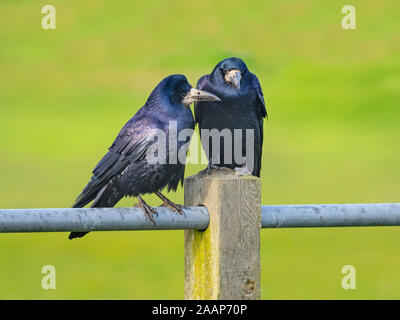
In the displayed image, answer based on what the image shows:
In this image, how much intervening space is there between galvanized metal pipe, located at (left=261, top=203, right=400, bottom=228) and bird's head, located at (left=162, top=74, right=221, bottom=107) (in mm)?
1098

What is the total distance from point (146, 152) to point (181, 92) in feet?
1.29

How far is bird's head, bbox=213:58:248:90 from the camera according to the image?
454cm

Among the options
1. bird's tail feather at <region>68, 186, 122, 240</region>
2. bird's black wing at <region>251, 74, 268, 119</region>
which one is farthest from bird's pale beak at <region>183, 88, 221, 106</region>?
bird's black wing at <region>251, 74, 268, 119</region>

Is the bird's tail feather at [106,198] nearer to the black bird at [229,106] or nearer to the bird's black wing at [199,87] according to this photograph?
the black bird at [229,106]

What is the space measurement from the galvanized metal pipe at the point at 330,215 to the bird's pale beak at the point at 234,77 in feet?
6.07

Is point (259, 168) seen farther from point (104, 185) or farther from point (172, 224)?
point (172, 224)

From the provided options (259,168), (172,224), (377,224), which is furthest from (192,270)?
(259,168)

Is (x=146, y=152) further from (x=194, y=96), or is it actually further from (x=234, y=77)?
(x=234, y=77)

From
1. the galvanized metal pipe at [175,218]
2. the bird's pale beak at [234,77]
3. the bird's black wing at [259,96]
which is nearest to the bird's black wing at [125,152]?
the galvanized metal pipe at [175,218]

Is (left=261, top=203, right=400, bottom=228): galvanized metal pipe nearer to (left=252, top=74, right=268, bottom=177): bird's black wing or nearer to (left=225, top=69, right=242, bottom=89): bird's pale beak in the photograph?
(left=225, top=69, right=242, bottom=89): bird's pale beak

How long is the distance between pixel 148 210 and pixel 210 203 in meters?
0.29

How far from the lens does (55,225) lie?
98.5 inches

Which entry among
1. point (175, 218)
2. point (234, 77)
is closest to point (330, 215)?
point (175, 218)

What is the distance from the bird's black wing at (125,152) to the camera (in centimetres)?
357
